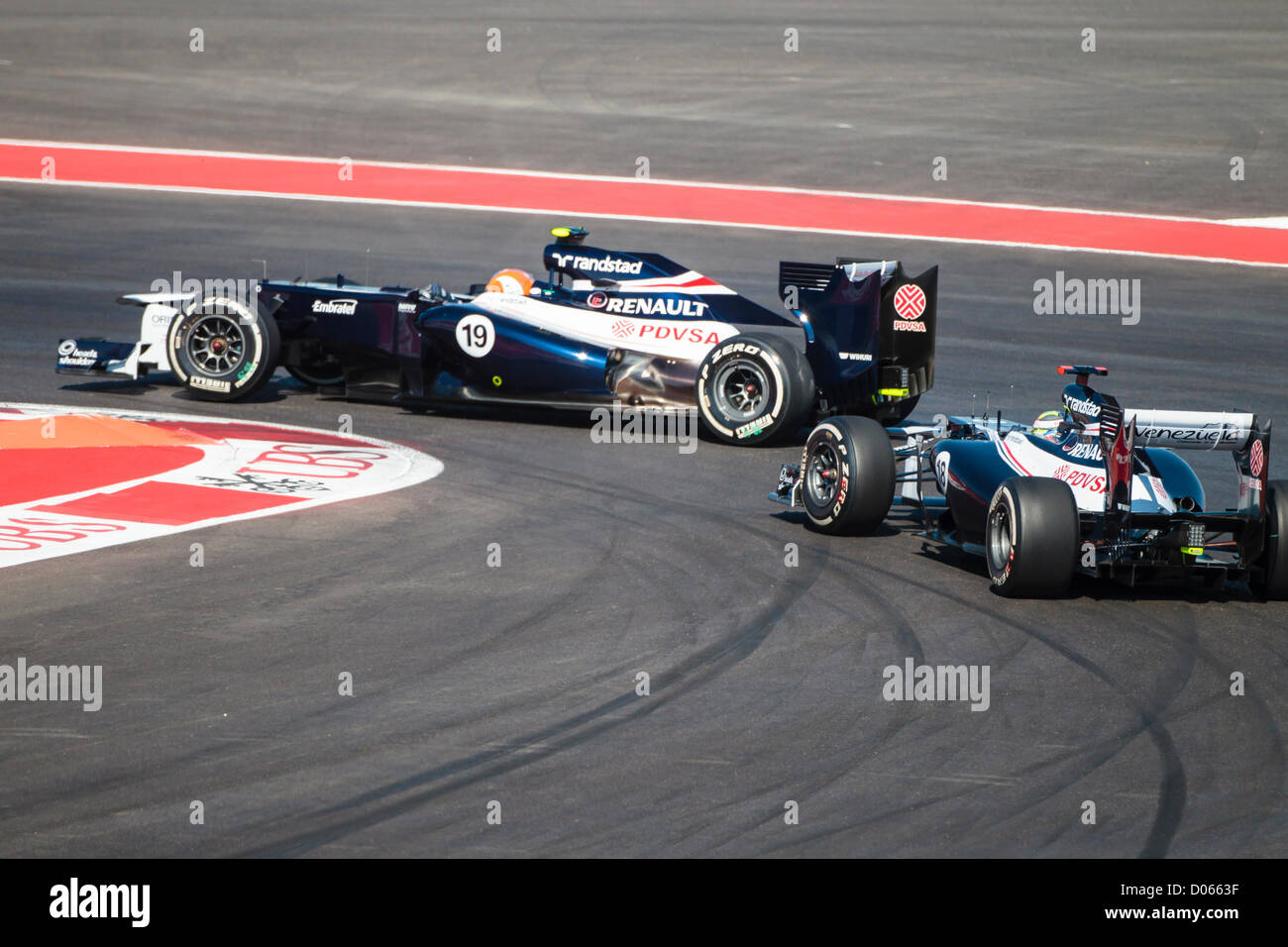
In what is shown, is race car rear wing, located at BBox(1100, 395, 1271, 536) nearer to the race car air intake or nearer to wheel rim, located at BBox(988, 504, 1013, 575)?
the race car air intake

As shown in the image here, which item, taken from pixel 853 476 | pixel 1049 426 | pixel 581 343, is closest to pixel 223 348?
pixel 581 343

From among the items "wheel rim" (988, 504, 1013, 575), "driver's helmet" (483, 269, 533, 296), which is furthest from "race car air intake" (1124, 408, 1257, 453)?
"driver's helmet" (483, 269, 533, 296)

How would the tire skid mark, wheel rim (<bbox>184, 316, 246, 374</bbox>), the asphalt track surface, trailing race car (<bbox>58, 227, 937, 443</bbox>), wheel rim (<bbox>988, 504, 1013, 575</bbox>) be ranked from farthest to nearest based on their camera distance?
wheel rim (<bbox>184, 316, 246, 374</bbox>) → trailing race car (<bbox>58, 227, 937, 443</bbox>) → wheel rim (<bbox>988, 504, 1013, 575</bbox>) → the asphalt track surface → the tire skid mark

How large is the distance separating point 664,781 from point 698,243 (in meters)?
17.1

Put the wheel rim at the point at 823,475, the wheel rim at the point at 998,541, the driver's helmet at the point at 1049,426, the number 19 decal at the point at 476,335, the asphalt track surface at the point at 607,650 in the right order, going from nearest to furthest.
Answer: the asphalt track surface at the point at 607,650 < the wheel rim at the point at 998,541 < the driver's helmet at the point at 1049,426 < the wheel rim at the point at 823,475 < the number 19 decal at the point at 476,335

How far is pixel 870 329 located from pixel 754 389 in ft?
3.28

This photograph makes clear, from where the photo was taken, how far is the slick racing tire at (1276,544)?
939 cm

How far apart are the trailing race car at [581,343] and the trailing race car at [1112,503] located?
108 inches

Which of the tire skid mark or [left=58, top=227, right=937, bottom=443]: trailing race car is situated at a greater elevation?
[left=58, top=227, right=937, bottom=443]: trailing race car

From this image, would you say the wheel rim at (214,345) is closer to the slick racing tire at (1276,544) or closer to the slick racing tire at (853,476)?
the slick racing tire at (853,476)

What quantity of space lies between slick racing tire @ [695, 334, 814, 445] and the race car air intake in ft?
12.8

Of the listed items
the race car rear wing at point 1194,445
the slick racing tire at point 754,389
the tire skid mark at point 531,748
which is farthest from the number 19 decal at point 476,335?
the race car rear wing at point 1194,445

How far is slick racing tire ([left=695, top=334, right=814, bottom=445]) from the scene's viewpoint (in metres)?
13.0
